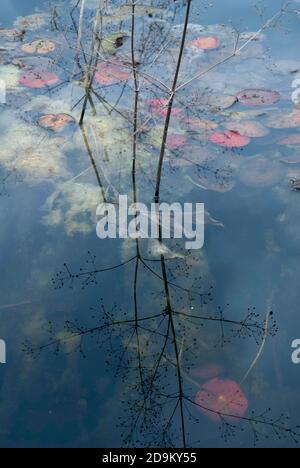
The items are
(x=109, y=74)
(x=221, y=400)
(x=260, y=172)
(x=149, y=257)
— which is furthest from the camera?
(x=109, y=74)

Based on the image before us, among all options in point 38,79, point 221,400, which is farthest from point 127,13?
point 221,400

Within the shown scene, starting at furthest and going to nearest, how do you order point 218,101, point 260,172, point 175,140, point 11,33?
point 11,33 < point 218,101 < point 175,140 < point 260,172

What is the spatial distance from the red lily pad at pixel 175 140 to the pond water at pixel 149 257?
1 cm

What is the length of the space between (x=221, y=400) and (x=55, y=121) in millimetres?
2789

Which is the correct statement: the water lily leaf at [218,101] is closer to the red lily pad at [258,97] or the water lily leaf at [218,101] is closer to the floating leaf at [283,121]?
the red lily pad at [258,97]

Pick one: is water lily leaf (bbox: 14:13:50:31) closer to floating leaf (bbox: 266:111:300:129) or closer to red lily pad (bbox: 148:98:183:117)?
red lily pad (bbox: 148:98:183:117)

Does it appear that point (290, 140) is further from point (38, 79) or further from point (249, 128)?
point (38, 79)

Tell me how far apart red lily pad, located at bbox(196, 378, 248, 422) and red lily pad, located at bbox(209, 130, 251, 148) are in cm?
210

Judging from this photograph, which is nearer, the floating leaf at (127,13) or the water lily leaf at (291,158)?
the water lily leaf at (291,158)

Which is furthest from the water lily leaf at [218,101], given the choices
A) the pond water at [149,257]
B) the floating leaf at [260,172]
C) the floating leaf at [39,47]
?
the floating leaf at [39,47]

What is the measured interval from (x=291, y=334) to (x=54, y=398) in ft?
4.49

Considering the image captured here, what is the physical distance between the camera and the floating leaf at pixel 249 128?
13.7ft

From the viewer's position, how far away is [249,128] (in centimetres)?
423

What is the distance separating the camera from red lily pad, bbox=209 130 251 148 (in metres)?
4.09
